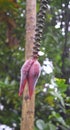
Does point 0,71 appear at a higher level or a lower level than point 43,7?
lower

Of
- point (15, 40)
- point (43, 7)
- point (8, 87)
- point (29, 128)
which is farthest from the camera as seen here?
point (15, 40)

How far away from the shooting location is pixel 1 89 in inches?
56.6

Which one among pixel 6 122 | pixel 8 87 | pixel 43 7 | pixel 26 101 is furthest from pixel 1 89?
pixel 43 7

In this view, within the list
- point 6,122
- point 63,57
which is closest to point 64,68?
point 63,57

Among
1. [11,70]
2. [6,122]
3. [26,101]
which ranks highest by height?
[26,101]

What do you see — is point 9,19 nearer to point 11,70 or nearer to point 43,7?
point 11,70

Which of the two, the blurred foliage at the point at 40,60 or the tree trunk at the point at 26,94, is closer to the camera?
the tree trunk at the point at 26,94

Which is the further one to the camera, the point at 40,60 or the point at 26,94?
the point at 40,60

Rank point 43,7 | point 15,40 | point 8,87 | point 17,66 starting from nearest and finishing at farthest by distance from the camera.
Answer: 1. point 43,7
2. point 8,87
3. point 15,40
4. point 17,66

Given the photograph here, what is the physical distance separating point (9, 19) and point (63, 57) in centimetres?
42

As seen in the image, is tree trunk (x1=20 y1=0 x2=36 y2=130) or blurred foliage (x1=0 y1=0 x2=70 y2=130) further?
blurred foliage (x1=0 y1=0 x2=70 y2=130)

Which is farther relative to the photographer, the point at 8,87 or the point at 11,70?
the point at 11,70

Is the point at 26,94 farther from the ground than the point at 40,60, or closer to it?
farther from the ground

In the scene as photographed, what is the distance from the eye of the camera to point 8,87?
1414 mm
